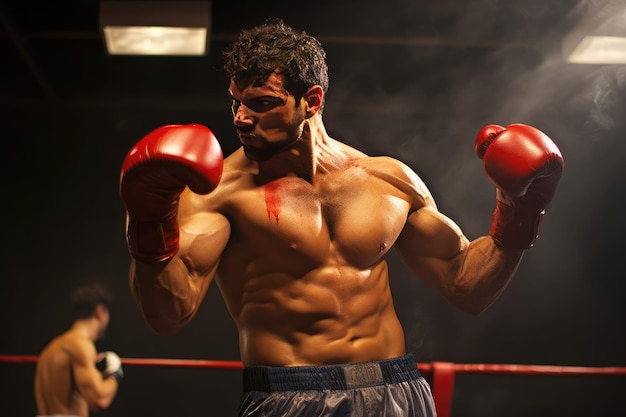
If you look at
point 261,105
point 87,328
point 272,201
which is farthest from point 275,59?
point 87,328

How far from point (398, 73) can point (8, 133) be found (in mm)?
2139

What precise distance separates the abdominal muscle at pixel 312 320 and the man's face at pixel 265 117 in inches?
10.3

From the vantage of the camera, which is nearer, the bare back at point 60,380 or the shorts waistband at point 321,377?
the shorts waistband at point 321,377

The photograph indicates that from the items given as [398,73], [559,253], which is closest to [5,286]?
[398,73]

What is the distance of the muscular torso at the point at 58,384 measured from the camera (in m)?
3.01

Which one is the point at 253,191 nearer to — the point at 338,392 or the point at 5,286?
the point at 338,392

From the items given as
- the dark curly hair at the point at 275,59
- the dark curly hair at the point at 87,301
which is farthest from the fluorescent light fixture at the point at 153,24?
the dark curly hair at the point at 275,59

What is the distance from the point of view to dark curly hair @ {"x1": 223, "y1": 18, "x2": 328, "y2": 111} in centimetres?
156

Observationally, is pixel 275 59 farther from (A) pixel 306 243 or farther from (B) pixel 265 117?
(A) pixel 306 243

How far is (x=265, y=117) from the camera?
156 centimetres

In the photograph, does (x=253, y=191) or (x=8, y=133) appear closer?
(x=253, y=191)

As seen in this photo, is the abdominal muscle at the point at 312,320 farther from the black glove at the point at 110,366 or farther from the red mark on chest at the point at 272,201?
the black glove at the point at 110,366

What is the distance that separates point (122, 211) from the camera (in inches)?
173

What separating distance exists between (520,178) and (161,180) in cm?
72
